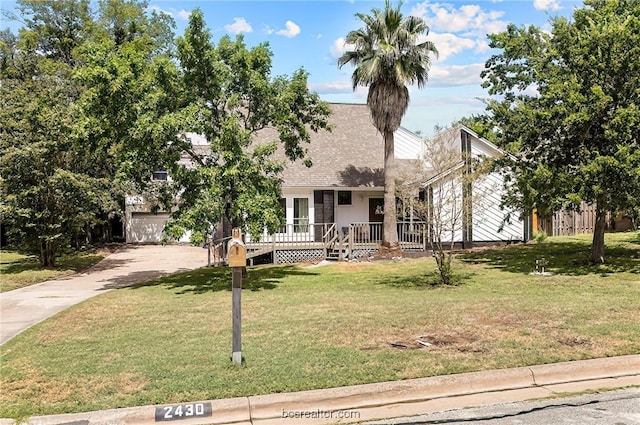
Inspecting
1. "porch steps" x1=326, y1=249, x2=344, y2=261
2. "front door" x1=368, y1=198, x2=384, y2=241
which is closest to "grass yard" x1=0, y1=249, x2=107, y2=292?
"porch steps" x1=326, y1=249, x2=344, y2=261

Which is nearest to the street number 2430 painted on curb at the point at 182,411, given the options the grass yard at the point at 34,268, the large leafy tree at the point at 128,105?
the large leafy tree at the point at 128,105

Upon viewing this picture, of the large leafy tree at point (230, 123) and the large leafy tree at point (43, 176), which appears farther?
the large leafy tree at point (43, 176)

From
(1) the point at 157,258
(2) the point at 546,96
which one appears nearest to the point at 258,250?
(1) the point at 157,258

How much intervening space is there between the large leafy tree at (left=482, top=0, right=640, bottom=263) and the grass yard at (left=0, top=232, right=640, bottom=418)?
236 centimetres

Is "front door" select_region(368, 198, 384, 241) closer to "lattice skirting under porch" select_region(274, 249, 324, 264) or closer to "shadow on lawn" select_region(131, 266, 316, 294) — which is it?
"lattice skirting under porch" select_region(274, 249, 324, 264)

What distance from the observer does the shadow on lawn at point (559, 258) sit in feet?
51.3

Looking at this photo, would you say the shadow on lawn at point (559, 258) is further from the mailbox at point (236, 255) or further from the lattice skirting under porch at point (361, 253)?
the mailbox at point (236, 255)

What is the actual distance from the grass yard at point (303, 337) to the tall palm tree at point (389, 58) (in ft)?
29.4

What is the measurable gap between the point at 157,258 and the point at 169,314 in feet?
51.2

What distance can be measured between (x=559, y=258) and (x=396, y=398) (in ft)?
47.6

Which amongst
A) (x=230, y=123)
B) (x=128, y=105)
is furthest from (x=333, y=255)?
(x=128, y=105)

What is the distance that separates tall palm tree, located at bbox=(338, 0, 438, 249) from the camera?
67.9ft

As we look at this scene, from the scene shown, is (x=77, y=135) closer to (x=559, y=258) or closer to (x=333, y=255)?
(x=333, y=255)

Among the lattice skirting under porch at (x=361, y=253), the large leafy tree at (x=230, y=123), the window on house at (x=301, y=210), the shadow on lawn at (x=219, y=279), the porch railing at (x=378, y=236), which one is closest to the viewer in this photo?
the large leafy tree at (x=230, y=123)
